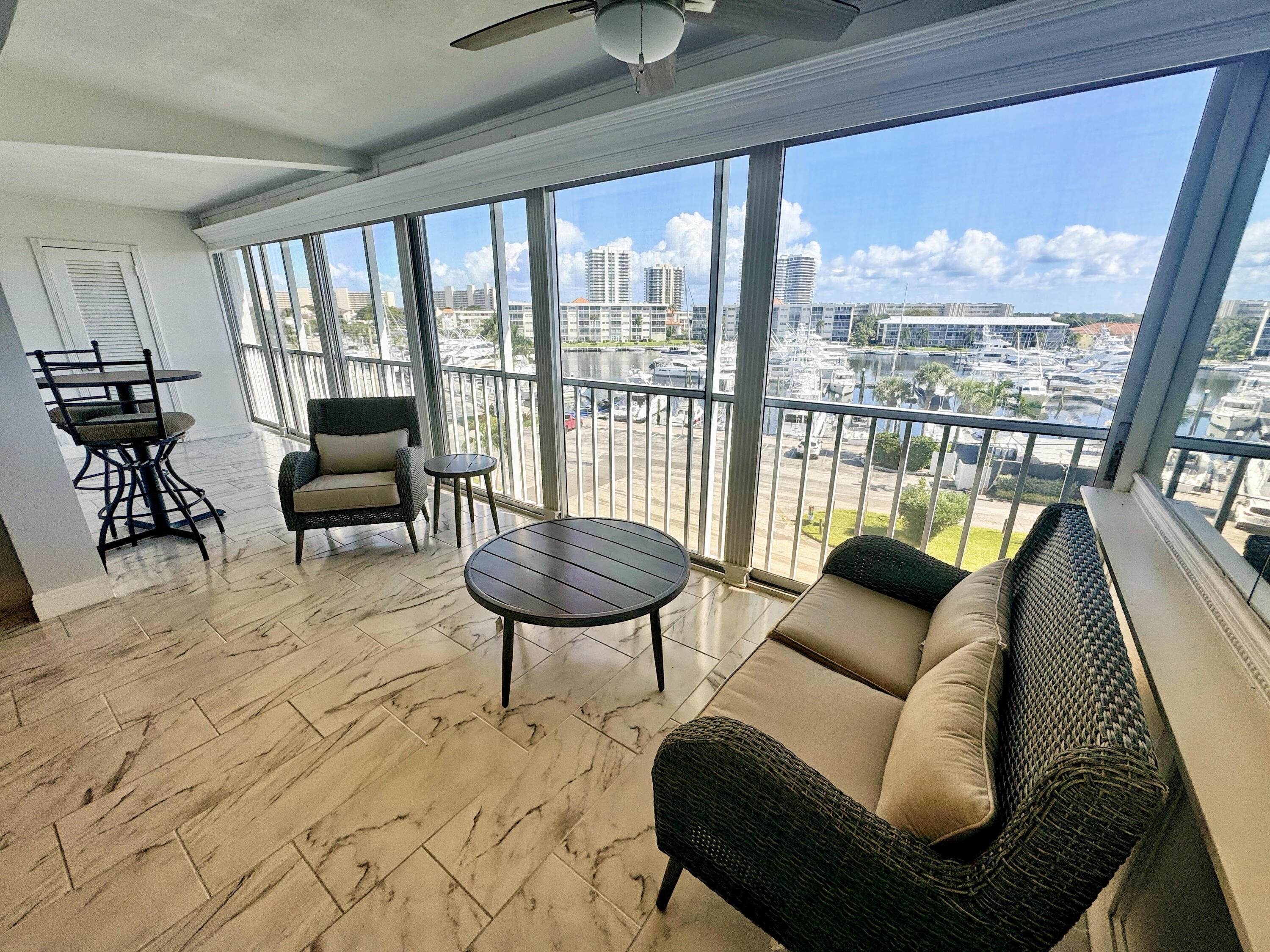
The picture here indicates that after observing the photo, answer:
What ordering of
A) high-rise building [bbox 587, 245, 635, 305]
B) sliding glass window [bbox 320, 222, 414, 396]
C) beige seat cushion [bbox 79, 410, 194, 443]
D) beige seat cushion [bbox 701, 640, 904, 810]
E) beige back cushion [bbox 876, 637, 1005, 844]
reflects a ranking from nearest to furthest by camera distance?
beige back cushion [bbox 876, 637, 1005, 844] → beige seat cushion [bbox 701, 640, 904, 810] → beige seat cushion [bbox 79, 410, 194, 443] → high-rise building [bbox 587, 245, 635, 305] → sliding glass window [bbox 320, 222, 414, 396]

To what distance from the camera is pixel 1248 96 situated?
139cm

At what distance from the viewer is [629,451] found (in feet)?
10.7

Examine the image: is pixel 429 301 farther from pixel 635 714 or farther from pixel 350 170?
pixel 635 714

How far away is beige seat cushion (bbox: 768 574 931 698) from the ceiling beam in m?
4.45

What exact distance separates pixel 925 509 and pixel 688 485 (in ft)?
4.16

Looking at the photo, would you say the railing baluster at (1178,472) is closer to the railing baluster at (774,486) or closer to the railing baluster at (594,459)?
the railing baluster at (774,486)

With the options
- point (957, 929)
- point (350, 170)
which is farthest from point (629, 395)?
point (350, 170)

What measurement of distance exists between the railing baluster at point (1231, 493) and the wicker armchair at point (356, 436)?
327 centimetres

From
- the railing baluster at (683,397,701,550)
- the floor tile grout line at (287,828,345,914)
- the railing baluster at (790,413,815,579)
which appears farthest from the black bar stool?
the railing baluster at (790,413,815,579)

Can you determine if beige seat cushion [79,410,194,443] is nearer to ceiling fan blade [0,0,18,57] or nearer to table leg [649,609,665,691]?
ceiling fan blade [0,0,18,57]

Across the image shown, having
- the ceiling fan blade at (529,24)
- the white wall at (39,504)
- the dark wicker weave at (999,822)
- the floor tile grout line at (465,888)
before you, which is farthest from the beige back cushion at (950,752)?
the white wall at (39,504)

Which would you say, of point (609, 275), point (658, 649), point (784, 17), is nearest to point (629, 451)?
point (609, 275)

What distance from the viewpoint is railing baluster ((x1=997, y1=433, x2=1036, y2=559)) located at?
6.56 feet

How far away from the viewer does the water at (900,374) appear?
4.59 ft
